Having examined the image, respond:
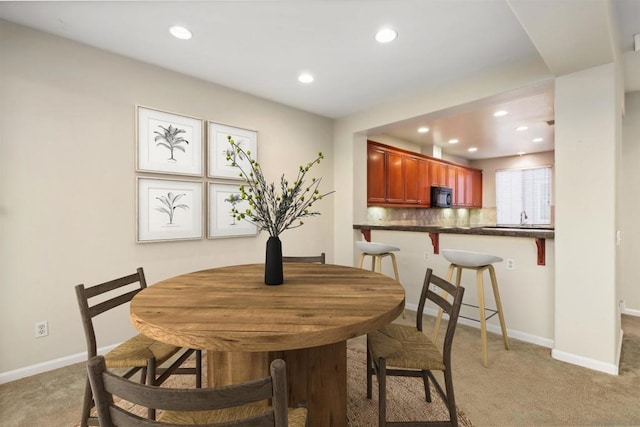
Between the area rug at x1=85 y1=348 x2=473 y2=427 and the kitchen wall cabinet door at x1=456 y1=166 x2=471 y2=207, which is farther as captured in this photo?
the kitchen wall cabinet door at x1=456 y1=166 x2=471 y2=207

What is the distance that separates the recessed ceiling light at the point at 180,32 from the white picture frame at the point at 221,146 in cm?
90

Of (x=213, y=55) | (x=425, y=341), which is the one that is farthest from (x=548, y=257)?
(x=213, y=55)

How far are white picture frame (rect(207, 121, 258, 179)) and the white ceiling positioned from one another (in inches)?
18.4

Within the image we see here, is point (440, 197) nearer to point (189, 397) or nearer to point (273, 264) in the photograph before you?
point (273, 264)

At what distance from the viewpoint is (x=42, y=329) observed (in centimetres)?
231

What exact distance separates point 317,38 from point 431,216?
4.88m

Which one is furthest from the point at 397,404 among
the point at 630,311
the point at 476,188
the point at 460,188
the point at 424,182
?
the point at 476,188

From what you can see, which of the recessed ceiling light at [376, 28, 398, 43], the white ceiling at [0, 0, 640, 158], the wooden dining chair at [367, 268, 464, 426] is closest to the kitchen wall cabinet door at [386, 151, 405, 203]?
the white ceiling at [0, 0, 640, 158]

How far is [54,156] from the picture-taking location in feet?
7.73

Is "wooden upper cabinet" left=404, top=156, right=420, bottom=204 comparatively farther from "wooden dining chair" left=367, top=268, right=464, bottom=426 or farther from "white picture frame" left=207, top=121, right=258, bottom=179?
"wooden dining chair" left=367, top=268, right=464, bottom=426

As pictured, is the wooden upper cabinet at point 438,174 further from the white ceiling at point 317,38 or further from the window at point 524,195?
the white ceiling at point 317,38

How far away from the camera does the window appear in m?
6.78

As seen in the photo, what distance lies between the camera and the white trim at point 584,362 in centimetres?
228

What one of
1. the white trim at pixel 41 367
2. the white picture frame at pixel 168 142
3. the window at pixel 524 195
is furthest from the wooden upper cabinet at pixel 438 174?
the white trim at pixel 41 367
